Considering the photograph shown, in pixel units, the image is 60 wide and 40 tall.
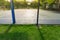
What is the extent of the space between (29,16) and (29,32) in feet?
3.68

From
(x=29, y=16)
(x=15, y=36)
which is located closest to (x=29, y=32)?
(x=15, y=36)

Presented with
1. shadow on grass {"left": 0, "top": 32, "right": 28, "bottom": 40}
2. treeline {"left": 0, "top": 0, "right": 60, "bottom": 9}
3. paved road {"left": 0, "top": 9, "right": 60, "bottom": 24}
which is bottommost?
shadow on grass {"left": 0, "top": 32, "right": 28, "bottom": 40}

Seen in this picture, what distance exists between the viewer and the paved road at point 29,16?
480 cm

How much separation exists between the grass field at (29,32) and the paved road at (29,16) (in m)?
0.40

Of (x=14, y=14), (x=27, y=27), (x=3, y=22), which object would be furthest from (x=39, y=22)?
(x=3, y=22)

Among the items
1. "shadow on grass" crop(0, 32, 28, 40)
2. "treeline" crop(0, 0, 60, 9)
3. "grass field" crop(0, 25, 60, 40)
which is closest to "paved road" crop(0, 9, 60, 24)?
"treeline" crop(0, 0, 60, 9)

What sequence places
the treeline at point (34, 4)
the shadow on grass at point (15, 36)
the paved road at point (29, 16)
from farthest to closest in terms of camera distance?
the paved road at point (29, 16) < the treeline at point (34, 4) < the shadow on grass at point (15, 36)

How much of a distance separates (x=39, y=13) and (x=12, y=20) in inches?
37.8

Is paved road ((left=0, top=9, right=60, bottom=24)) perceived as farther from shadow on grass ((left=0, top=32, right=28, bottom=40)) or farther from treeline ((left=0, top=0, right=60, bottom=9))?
shadow on grass ((left=0, top=32, right=28, bottom=40))

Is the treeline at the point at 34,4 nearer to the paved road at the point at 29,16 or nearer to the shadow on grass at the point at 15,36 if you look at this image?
the paved road at the point at 29,16

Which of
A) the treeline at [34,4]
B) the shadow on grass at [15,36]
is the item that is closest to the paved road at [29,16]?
the treeline at [34,4]

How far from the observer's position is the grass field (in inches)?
139

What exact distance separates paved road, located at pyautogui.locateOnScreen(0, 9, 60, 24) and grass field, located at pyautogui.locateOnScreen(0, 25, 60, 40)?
400 mm

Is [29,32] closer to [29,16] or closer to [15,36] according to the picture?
[15,36]
